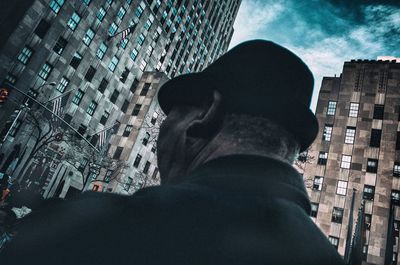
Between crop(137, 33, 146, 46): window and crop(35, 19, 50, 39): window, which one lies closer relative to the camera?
crop(35, 19, 50, 39): window

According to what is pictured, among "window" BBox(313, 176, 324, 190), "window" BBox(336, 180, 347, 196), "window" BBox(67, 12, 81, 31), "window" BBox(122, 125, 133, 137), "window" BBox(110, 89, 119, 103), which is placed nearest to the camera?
"window" BBox(67, 12, 81, 31)

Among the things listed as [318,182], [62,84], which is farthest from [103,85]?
[318,182]

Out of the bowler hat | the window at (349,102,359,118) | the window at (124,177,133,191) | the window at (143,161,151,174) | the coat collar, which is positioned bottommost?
the coat collar

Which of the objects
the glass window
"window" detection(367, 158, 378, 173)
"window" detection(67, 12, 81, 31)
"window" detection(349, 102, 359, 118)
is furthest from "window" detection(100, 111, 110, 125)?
"window" detection(367, 158, 378, 173)

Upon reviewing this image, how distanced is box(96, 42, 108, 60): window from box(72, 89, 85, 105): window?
198 inches

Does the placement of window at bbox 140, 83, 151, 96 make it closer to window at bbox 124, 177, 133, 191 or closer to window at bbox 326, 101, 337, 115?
window at bbox 124, 177, 133, 191

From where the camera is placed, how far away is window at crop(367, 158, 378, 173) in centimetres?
3247

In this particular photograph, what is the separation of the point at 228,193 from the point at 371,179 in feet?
118

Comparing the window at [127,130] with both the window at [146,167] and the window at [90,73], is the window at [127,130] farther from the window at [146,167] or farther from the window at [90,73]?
the window at [90,73]

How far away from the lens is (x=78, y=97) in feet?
112

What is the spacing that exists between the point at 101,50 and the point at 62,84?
693 centimetres

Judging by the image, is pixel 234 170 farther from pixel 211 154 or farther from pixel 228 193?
pixel 211 154

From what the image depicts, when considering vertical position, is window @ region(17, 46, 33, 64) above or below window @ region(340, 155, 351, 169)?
below

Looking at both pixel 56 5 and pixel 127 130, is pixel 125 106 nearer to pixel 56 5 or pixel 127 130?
pixel 127 130
